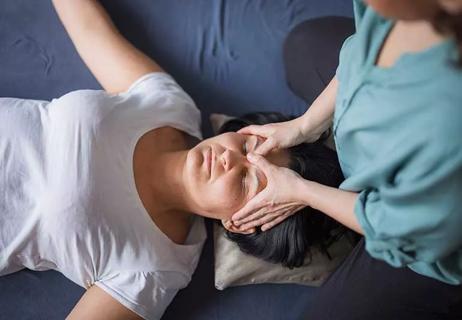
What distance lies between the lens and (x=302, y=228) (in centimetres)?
125

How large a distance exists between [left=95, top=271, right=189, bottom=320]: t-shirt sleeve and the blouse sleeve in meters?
0.61

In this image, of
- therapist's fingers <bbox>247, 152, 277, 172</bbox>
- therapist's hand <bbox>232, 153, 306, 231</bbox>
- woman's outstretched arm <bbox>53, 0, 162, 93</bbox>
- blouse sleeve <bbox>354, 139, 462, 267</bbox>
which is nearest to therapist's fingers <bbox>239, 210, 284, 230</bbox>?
therapist's hand <bbox>232, 153, 306, 231</bbox>

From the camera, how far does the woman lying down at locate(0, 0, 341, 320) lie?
1.20 meters

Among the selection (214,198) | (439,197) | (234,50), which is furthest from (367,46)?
(234,50)

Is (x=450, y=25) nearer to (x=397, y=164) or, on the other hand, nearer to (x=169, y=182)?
(x=397, y=164)

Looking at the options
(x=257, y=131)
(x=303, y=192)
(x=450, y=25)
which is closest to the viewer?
(x=450, y=25)

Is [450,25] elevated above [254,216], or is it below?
above

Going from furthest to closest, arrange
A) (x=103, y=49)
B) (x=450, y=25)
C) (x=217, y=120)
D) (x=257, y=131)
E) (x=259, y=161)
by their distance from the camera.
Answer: (x=217, y=120) → (x=103, y=49) → (x=257, y=131) → (x=259, y=161) → (x=450, y=25)

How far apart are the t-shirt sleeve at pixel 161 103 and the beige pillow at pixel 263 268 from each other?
355 millimetres

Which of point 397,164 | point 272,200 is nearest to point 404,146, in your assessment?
point 397,164

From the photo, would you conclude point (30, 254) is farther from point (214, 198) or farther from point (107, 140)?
point (214, 198)

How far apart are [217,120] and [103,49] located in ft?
1.39

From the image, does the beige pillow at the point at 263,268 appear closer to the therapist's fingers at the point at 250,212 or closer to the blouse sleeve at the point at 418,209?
the therapist's fingers at the point at 250,212

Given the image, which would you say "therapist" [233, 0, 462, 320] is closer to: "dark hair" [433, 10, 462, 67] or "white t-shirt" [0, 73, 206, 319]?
"dark hair" [433, 10, 462, 67]
